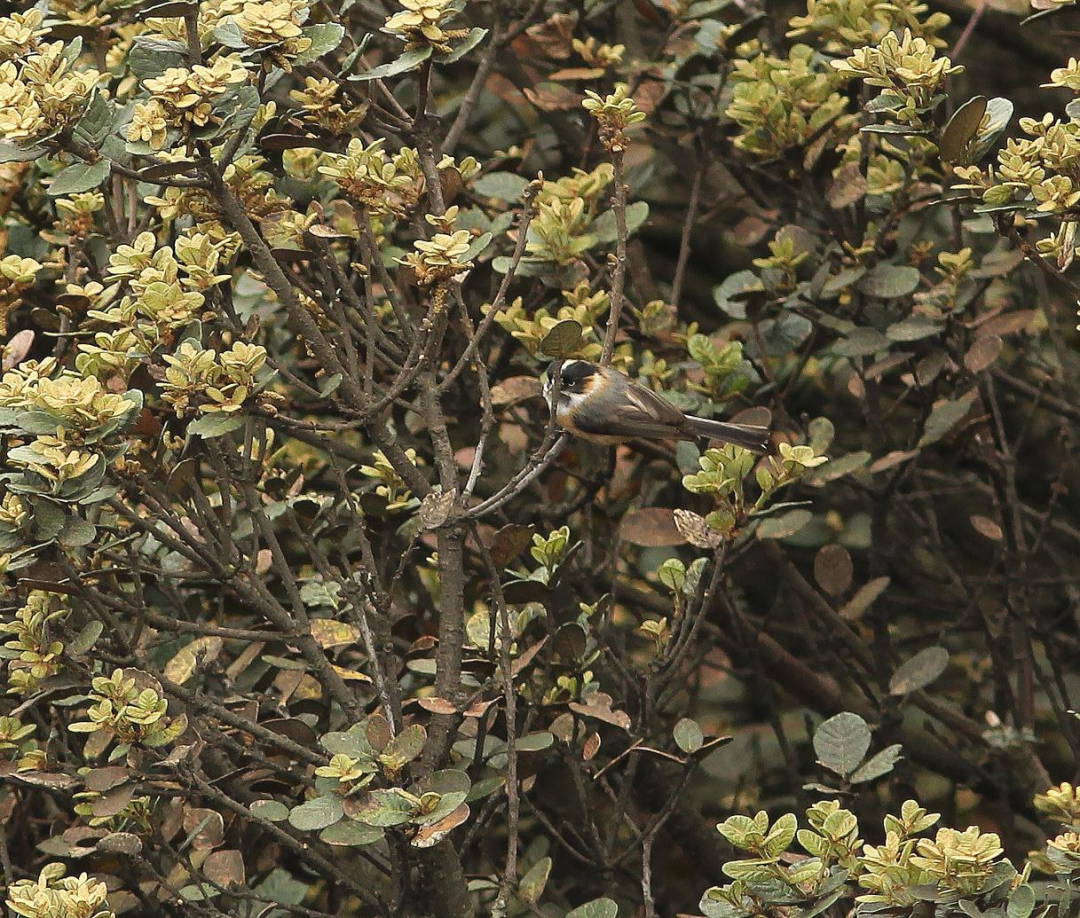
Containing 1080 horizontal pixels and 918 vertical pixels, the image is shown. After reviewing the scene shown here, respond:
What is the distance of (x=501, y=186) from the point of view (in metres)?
3.14

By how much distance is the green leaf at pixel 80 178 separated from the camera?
2139 millimetres

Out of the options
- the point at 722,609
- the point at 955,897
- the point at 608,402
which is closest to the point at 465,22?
the point at 608,402

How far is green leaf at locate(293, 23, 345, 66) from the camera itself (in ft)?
7.13

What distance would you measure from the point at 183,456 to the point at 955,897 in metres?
1.42

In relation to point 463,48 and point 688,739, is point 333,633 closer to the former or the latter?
point 688,739

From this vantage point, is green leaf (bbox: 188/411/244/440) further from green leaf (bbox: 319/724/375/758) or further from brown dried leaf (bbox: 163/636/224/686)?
brown dried leaf (bbox: 163/636/224/686)

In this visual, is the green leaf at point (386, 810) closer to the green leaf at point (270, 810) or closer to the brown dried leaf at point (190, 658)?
the green leaf at point (270, 810)

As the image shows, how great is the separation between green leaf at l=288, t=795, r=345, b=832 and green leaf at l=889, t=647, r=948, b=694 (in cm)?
140

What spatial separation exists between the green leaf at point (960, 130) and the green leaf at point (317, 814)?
56.9 inches

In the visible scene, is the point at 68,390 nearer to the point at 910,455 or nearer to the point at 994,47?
the point at 910,455

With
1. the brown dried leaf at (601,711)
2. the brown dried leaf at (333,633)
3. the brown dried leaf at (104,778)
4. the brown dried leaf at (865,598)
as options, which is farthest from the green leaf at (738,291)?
the brown dried leaf at (104,778)

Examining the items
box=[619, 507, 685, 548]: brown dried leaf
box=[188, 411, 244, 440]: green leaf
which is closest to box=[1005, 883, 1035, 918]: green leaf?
box=[619, 507, 685, 548]: brown dried leaf

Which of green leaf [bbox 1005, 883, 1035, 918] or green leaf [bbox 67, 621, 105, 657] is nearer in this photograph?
green leaf [bbox 1005, 883, 1035, 918]

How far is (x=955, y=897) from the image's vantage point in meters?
1.94
